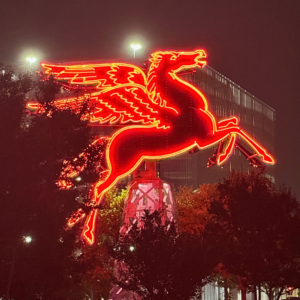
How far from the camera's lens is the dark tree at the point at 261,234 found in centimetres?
2739

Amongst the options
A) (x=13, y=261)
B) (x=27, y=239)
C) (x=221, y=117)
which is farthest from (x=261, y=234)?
(x=221, y=117)

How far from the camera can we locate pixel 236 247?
26.9 meters

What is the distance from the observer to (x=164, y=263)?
65.0 ft

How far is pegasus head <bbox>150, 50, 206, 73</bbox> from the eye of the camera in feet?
98.0

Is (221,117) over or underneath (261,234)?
over

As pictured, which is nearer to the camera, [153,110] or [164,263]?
[164,263]

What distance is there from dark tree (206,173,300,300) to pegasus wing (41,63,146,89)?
7.13 m

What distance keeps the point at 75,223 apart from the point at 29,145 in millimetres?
3642

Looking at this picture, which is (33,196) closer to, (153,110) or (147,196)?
(147,196)

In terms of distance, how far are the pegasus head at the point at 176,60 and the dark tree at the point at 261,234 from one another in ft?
19.8

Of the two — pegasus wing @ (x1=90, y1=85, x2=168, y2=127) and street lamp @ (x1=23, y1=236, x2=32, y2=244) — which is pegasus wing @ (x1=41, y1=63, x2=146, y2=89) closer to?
pegasus wing @ (x1=90, y1=85, x2=168, y2=127)

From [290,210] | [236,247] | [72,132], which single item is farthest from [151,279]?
[290,210]

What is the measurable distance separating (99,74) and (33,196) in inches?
530

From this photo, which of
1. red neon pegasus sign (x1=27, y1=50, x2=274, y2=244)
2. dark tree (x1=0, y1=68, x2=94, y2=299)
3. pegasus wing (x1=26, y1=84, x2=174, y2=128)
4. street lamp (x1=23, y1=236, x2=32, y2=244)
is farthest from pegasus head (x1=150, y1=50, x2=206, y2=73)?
street lamp (x1=23, y1=236, x2=32, y2=244)
